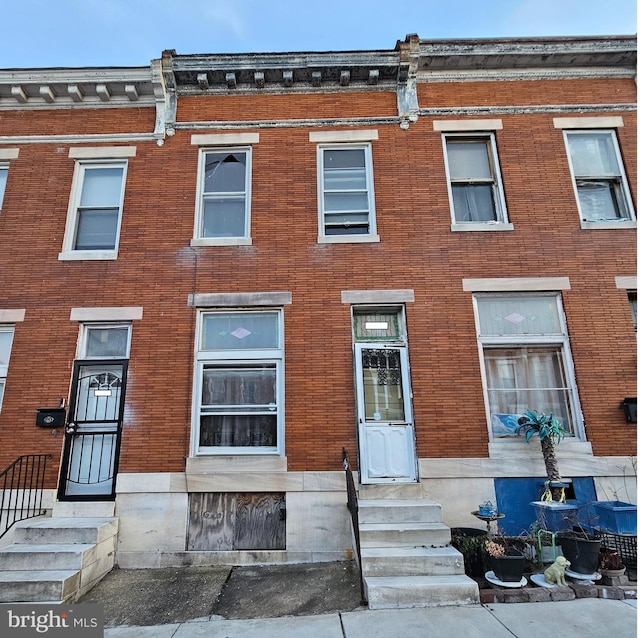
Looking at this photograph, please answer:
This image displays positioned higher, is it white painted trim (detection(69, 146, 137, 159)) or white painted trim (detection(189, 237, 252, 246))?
white painted trim (detection(69, 146, 137, 159))

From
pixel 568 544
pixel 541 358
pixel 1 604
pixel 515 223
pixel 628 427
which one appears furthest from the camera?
pixel 515 223

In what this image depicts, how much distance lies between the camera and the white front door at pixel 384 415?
6.92m

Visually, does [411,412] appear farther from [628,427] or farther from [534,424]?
[628,427]

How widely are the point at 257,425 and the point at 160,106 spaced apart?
20.8 ft

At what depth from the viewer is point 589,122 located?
859 cm

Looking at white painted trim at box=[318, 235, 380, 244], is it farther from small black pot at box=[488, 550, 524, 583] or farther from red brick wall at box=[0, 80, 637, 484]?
small black pot at box=[488, 550, 524, 583]

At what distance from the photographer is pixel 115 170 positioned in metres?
8.71

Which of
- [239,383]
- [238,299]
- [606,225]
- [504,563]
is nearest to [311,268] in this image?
[238,299]

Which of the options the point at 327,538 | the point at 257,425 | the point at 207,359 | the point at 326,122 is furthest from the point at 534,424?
the point at 326,122

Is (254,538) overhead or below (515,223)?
below

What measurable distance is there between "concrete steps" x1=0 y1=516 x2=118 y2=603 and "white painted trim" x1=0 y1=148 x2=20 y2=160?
21.5 ft

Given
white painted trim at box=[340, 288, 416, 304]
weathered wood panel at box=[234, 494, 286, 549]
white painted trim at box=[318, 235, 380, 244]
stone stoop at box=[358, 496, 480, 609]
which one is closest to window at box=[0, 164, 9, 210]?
white painted trim at box=[318, 235, 380, 244]

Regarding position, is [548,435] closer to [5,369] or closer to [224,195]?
[224,195]

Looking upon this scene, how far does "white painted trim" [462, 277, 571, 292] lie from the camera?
7621 millimetres
